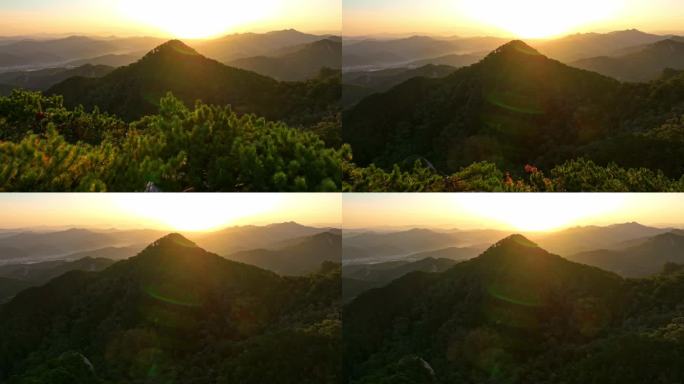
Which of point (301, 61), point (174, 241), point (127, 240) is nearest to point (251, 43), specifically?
point (301, 61)

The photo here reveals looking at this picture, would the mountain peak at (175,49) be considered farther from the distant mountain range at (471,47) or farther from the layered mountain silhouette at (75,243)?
the layered mountain silhouette at (75,243)

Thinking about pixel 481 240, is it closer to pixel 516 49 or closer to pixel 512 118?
pixel 512 118

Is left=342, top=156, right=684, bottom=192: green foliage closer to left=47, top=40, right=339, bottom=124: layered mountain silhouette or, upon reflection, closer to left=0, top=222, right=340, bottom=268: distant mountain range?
left=0, top=222, right=340, bottom=268: distant mountain range

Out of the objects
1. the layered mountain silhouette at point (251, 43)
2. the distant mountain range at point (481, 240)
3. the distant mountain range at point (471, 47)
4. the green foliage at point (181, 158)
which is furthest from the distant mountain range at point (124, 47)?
the distant mountain range at point (481, 240)

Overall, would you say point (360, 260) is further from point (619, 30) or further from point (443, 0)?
point (619, 30)

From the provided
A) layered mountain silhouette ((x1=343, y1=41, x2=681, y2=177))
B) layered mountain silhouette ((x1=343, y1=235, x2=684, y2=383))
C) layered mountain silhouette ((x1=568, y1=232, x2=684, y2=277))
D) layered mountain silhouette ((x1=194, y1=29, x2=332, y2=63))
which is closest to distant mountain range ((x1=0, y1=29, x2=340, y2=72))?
layered mountain silhouette ((x1=194, y1=29, x2=332, y2=63))

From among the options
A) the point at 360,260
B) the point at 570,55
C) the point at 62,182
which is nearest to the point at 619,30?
the point at 570,55
